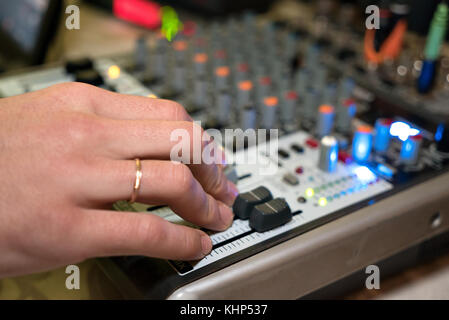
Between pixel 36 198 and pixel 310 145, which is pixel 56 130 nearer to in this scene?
pixel 36 198

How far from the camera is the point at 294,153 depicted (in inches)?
27.5

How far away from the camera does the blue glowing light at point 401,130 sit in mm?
726

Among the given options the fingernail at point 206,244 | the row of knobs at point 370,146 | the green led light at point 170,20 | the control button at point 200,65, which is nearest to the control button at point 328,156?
the row of knobs at point 370,146

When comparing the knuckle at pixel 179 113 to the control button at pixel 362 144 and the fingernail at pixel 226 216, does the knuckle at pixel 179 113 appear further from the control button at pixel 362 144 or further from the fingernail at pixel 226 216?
the control button at pixel 362 144

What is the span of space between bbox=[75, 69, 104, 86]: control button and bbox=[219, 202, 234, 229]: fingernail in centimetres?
38

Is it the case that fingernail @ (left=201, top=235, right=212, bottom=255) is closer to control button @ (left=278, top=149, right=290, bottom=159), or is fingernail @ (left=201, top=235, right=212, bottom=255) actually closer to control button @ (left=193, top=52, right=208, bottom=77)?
control button @ (left=278, top=149, right=290, bottom=159)

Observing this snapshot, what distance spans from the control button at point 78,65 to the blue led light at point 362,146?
0.49 metres

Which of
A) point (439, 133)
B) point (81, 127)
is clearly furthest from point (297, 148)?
point (81, 127)

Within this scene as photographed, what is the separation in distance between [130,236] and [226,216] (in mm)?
137

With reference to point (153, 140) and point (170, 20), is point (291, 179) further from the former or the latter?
point (170, 20)

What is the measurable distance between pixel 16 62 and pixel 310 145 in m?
0.83

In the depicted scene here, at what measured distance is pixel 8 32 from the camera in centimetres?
124

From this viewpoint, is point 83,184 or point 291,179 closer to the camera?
point 83,184
